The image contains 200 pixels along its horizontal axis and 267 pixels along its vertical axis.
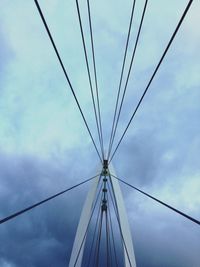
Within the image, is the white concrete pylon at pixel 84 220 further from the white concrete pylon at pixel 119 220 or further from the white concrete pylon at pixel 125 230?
the white concrete pylon at pixel 125 230

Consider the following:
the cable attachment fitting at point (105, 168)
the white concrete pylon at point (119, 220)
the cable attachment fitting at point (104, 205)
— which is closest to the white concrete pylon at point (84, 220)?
the white concrete pylon at point (119, 220)

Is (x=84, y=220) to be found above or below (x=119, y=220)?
above

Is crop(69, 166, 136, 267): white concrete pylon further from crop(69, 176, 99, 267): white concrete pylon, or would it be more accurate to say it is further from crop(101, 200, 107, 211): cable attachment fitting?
crop(101, 200, 107, 211): cable attachment fitting

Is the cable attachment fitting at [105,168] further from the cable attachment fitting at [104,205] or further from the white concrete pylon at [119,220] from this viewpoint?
the cable attachment fitting at [104,205]

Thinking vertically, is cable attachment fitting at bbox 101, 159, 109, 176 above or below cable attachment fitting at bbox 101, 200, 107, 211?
above

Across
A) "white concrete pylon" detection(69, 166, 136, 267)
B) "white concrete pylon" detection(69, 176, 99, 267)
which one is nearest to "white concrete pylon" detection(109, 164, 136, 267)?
"white concrete pylon" detection(69, 166, 136, 267)

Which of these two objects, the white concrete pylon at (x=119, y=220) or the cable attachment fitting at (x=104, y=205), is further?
the cable attachment fitting at (x=104, y=205)

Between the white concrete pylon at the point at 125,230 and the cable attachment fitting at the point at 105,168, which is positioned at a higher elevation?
the cable attachment fitting at the point at 105,168

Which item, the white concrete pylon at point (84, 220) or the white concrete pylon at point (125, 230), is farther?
the white concrete pylon at point (84, 220)

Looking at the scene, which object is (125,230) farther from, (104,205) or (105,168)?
(105,168)

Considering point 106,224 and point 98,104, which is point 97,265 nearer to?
point 106,224

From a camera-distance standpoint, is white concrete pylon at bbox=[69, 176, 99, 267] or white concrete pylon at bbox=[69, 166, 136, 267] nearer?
white concrete pylon at bbox=[69, 166, 136, 267]

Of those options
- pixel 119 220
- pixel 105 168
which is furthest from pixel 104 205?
pixel 105 168

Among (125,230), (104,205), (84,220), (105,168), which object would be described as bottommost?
(125,230)
